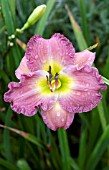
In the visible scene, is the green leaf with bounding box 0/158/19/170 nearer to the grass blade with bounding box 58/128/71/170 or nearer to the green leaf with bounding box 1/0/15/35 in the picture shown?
the grass blade with bounding box 58/128/71/170

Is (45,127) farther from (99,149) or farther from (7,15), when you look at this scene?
(7,15)

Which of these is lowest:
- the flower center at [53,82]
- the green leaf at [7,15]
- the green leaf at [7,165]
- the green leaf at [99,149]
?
the green leaf at [99,149]

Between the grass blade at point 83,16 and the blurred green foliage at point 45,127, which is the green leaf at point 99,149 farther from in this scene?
the grass blade at point 83,16

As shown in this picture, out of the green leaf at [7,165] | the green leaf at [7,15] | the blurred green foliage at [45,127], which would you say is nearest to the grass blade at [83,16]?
the blurred green foliage at [45,127]

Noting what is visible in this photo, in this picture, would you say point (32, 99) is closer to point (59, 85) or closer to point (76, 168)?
point (59, 85)

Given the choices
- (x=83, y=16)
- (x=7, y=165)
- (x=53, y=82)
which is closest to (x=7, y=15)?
(x=53, y=82)

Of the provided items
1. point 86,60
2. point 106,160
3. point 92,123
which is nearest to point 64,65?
point 86,60
